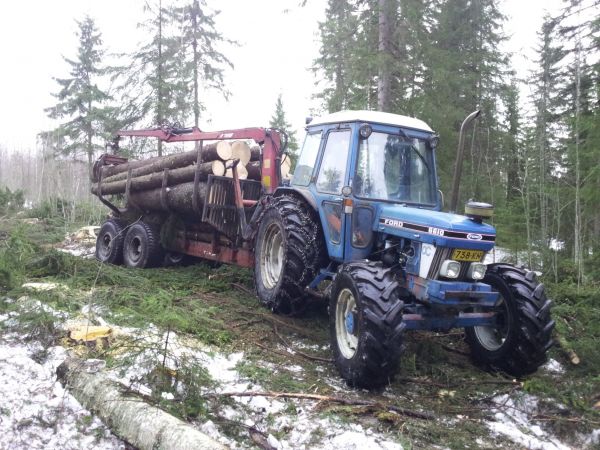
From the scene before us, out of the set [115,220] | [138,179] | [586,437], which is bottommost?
[586,437]

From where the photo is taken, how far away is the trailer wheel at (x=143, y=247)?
10.2 m

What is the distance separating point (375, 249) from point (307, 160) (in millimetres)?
1608

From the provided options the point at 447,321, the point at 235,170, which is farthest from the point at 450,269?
the point at 235,170

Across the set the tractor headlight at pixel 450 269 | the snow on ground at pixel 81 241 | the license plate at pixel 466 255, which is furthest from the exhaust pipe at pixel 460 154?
the snow on ground at pixel 81 241

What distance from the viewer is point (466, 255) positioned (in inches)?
204

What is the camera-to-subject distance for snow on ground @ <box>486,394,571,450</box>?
421cm

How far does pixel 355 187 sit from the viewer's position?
591cm

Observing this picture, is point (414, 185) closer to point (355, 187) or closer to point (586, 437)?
point (355, 187)

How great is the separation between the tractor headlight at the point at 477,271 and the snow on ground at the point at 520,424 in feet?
3.73

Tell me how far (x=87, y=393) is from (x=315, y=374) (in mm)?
2150

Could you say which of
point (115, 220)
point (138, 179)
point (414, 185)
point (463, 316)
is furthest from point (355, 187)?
point (115, 220)

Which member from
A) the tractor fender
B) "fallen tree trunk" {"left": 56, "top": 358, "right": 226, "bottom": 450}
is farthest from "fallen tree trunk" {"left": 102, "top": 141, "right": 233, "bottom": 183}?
"fallen tree trunk" {"left": 56, "top": 358, "right": 226, "bottom": 450}

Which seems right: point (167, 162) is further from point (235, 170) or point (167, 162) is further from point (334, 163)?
point (334, 163)

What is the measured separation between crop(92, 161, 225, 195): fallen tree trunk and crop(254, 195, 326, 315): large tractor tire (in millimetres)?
1883
